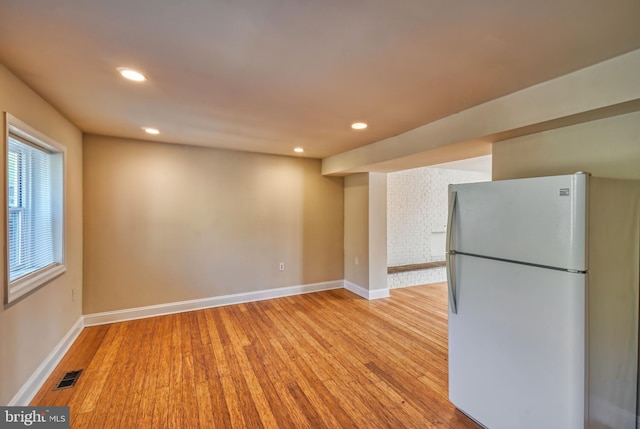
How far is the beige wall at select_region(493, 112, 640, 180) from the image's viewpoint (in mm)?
1789

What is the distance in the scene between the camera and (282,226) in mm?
4656

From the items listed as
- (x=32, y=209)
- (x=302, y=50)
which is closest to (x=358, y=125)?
(x=302, y=50)

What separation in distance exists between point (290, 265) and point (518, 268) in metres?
3.57

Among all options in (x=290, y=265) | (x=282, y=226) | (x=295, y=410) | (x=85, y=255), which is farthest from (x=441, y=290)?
(x=85, y=255)

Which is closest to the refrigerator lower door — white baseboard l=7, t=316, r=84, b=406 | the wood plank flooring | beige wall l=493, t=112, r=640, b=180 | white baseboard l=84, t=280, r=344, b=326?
the wood plank flooring

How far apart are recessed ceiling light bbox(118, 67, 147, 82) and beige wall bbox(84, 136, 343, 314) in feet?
6.86

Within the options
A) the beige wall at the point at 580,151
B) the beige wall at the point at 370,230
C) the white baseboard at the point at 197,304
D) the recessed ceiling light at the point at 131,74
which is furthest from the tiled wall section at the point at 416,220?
the recessed ceiling light at the point at 131,74

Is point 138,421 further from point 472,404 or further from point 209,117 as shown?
point 209,117

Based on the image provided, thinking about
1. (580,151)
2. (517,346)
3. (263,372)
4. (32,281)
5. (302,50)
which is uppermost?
(302,50)

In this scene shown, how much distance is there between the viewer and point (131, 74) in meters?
1.86

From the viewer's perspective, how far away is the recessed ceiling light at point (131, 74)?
1805 mm

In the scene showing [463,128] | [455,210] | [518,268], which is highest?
[463,128]

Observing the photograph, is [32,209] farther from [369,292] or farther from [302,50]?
[369,292]

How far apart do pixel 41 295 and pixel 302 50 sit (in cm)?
292
